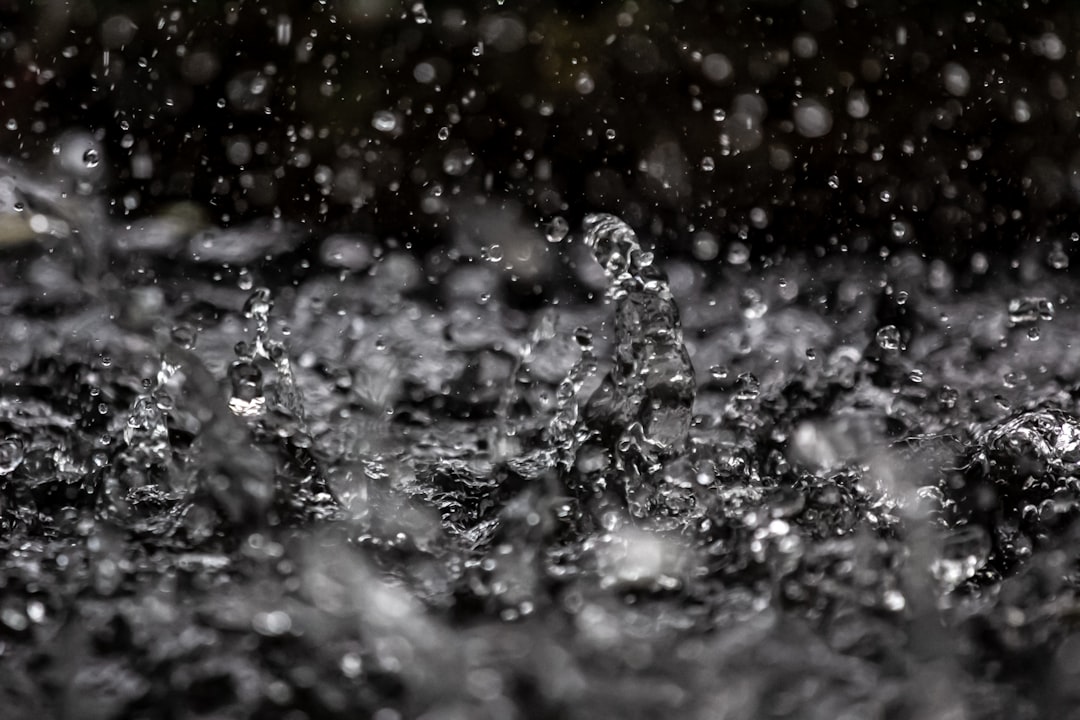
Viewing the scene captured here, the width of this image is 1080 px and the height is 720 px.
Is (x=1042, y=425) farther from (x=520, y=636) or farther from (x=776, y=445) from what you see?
(x=520, y=636)

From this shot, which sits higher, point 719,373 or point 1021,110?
point 1021,110

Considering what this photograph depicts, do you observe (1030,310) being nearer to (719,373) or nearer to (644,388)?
(719,373)

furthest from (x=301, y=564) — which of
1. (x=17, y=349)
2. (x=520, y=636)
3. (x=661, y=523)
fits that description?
(x=17, y=349)

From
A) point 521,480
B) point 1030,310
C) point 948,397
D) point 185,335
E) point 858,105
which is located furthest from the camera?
point 858,105

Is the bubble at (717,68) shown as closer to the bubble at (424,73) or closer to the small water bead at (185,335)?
the bubble at (424,73)

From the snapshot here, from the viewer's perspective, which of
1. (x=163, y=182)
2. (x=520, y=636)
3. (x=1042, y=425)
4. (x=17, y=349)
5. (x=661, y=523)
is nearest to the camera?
(x=520, y=636)

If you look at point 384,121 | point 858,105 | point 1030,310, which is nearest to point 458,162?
point 384,121

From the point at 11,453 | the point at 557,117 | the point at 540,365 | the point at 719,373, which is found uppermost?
the point at 557,117

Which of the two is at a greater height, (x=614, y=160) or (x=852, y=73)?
(x=852, y=73)
